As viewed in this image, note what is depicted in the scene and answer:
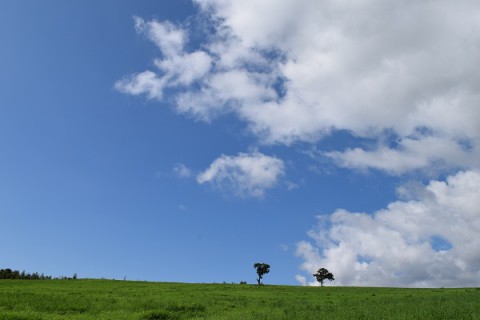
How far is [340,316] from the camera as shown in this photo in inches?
925

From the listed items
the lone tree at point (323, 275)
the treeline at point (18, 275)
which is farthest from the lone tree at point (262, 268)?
the treeline at point (18, 275)

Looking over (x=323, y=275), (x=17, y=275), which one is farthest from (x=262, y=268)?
(x=17, y=275)

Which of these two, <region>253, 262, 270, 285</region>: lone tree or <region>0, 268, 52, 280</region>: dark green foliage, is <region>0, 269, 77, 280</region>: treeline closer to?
<region>0, 268, 52, 280</region>: dark green foliage

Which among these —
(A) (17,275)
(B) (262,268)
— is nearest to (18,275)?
(A) (17,275)

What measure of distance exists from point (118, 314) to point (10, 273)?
79870 millimetres

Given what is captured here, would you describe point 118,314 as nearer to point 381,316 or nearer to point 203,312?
point 203,312

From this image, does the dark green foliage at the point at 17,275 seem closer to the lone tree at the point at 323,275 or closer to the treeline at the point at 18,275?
the treeline at the point at 18,275

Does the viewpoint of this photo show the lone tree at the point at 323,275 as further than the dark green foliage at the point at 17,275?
Yes

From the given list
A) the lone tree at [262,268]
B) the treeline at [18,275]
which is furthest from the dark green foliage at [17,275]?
the lone tree at [262,268]

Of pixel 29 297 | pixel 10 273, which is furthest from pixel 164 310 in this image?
pixel 10 273

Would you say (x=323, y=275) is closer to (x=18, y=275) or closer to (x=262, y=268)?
(x=262, y=268)

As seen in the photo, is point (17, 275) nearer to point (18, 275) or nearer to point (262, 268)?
point (18, 275)

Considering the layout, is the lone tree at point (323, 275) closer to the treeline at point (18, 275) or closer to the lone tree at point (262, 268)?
the lone tree at point (262, 268)

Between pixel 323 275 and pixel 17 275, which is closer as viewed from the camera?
pixel 17 275
